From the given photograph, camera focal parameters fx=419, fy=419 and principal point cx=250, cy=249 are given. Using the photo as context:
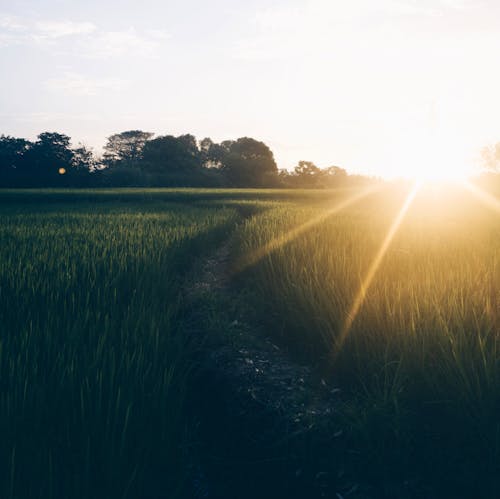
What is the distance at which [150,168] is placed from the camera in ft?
141

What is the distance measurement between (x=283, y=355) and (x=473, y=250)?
2.59 m

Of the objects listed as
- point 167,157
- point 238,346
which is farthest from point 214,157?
point 238,346

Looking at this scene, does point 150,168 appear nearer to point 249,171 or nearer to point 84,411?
point 249,171

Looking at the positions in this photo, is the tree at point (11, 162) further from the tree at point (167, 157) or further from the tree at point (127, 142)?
the tree at point (127, 142)

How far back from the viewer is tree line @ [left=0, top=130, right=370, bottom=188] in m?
34.7

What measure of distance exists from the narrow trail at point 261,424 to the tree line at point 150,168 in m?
33.9

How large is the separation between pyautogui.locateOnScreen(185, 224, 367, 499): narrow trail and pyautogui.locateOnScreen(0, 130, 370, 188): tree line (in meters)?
33.9

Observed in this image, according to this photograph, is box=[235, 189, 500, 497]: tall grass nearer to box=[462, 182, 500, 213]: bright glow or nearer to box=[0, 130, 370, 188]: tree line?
box=[462, 182, 500, 213]: bright glow

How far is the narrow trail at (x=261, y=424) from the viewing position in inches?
73.4

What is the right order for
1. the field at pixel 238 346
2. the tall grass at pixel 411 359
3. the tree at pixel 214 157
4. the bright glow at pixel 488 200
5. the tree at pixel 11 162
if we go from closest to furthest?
the field at pixel 238 346 < the tall grass at pixel 411 359 < the bright glow at pixel 488 200 < the tree at pixel 11 162 < the tree at pixel 214 157

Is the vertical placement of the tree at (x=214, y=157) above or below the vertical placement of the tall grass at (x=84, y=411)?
above

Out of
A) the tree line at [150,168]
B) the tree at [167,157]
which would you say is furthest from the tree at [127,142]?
the tree at [167,157]

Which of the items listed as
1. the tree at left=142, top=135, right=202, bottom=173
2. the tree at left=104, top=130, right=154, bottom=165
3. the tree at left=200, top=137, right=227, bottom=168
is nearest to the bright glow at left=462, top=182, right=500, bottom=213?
the tree at left=142, top=135, right=202, bottom=173

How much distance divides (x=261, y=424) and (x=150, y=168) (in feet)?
141
